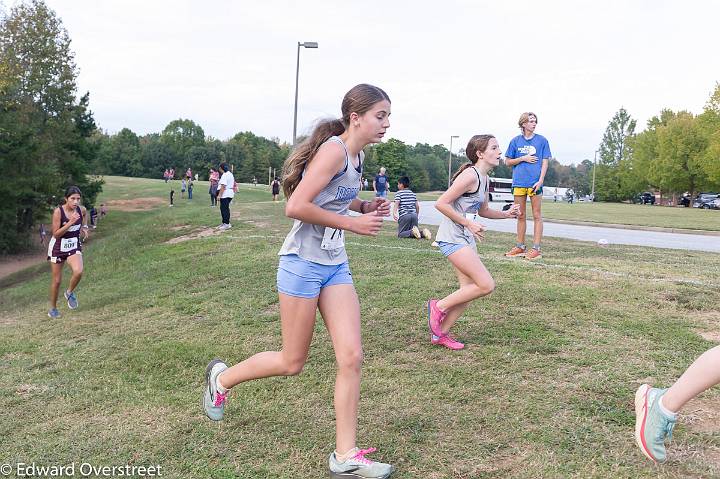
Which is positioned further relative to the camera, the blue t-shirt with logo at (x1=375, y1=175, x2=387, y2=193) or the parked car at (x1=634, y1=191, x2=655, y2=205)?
the parked car at (x1=634, y1=191, x2=655, y2=205)

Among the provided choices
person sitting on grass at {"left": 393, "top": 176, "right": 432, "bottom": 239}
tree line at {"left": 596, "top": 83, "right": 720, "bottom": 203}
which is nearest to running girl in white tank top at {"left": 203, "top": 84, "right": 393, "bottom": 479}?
person sitting on grass at {"left": 393, "top": 176, "right": 432, "bottom": 239}

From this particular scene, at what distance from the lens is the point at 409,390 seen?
14.4 feet

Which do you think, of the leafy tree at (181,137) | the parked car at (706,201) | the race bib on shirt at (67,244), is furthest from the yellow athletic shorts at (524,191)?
the leafy tree at (181,137)

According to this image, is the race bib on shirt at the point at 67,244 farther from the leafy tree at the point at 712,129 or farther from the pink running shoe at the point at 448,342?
the leafy tree at the point at 712,129

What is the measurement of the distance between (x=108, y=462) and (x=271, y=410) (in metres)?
1.10

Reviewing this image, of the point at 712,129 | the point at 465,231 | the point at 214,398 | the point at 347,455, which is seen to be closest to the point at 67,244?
the point at 214,398

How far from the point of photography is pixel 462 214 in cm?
510

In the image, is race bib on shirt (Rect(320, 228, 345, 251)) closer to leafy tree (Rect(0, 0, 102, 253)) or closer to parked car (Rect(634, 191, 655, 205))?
leafy tree (Rect(0, 0, 102, 253))

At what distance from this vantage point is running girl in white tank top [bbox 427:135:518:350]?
16.0ft

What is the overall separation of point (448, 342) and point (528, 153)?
14.0ft

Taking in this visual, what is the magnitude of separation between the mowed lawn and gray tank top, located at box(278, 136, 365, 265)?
1268 millimetres

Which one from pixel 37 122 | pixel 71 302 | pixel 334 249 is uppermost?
pixel 37 122

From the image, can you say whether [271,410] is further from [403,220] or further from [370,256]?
[403,220]

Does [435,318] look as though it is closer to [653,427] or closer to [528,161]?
[653,427]
